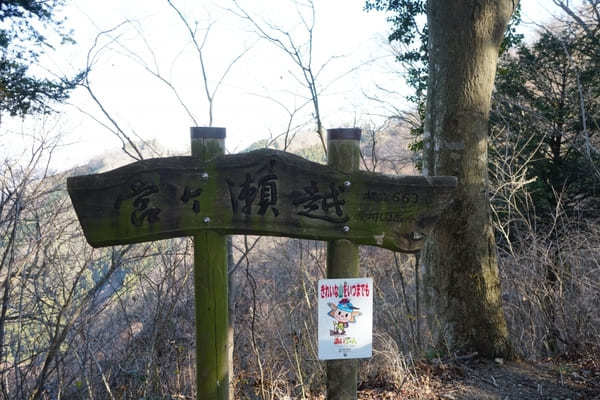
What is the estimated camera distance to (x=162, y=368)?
13.6 feet

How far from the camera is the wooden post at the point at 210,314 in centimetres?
230

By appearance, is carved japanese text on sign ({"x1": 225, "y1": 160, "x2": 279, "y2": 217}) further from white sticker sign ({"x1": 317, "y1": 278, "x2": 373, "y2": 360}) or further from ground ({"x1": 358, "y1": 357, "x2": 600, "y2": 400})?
ground ({"x1": 358, "y1": 357, "x2": 600, "y2": 400})

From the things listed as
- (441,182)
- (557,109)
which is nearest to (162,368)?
(441,182)

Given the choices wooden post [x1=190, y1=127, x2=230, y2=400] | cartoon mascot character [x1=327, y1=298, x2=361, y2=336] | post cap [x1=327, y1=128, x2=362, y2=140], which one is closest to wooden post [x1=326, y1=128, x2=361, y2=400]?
post cap [x1=327, y1=128, x2=362, y2=140]

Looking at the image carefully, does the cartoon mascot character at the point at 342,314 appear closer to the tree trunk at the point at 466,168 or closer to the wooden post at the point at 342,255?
the wooden post at the point at 342,255

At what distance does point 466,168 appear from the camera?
11.5 ft

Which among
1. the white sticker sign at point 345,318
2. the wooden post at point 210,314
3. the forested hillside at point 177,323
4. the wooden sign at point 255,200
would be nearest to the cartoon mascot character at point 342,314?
the white sticker sign at point 345,318

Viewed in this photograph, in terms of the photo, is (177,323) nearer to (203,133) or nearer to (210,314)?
(210,314)

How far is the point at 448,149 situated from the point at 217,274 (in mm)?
2129

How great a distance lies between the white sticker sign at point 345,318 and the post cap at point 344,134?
75 centimetres

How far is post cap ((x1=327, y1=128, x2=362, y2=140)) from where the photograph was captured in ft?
7.72

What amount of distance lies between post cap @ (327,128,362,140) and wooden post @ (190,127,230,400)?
1.83 feet

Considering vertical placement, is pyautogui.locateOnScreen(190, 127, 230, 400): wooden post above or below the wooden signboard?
below

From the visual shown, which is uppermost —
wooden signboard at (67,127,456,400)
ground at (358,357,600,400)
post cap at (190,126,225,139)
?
post cap at (190,126,225,139)
